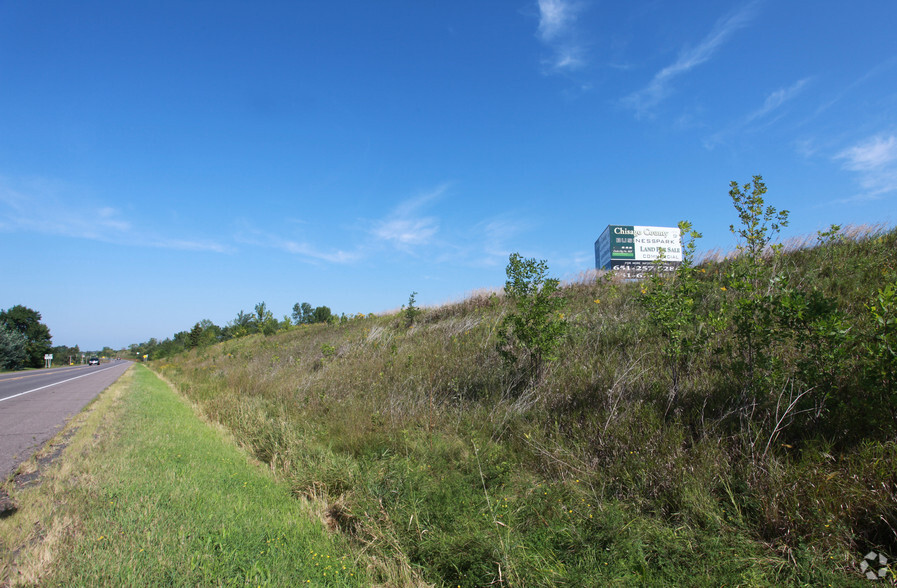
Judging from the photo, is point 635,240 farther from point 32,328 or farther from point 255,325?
point 32,328

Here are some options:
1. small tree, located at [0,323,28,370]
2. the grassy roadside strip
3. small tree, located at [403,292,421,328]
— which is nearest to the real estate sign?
small tree, located at [403,292,421,328]

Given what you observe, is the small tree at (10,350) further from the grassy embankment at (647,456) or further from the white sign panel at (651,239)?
the white sign panel at (651,239)

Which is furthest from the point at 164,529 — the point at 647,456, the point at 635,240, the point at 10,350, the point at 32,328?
the point at 32,328

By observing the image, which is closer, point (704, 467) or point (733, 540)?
point (733, 540)

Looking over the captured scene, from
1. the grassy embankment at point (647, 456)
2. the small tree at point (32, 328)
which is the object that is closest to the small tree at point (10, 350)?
the small tree at point (32, 328)

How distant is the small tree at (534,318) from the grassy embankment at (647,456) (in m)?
0.32

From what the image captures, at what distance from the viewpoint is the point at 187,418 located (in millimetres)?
8469

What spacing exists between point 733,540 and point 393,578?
2.56 metres

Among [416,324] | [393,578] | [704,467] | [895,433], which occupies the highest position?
[416,324]

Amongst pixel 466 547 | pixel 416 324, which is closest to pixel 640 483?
pixel 466 547

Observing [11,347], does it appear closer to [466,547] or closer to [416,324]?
[416,324]

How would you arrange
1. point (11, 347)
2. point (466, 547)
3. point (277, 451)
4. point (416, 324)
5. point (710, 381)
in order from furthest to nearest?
point (11, 347) → point (416, 324) → point (277, 451) → point (710, 381) → point (466, 547)

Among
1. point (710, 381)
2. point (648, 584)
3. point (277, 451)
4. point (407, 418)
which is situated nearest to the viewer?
point (648, 584)

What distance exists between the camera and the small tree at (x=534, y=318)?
22.3ft
